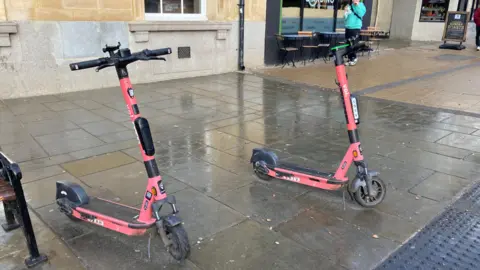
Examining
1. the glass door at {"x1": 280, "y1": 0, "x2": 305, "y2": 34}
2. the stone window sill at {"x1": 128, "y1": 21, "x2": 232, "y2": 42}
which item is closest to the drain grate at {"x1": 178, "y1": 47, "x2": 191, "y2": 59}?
the stone window sill at {"x1": 128, "y1": 21, "x2": 232, "y2": 42}

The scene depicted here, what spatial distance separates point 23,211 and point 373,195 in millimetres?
2667

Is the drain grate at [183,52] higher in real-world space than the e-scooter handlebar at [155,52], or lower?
lower

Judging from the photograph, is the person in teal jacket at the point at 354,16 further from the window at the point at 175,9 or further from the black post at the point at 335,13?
the window at the point at 175,9

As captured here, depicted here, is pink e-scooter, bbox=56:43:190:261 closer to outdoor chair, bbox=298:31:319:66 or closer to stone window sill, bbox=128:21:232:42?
stone window sill, bbox=128:21:232:42

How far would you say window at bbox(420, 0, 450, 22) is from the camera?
64.4ft

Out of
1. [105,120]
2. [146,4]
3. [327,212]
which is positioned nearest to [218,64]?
[146,4]

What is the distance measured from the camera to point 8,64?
715 cm

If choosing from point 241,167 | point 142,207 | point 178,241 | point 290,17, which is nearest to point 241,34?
point 290,17

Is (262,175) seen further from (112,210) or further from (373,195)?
(112,210)

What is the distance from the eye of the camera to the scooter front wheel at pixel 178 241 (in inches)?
104

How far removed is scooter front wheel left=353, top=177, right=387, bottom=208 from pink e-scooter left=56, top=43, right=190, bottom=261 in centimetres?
160

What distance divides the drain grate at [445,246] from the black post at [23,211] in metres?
2.28

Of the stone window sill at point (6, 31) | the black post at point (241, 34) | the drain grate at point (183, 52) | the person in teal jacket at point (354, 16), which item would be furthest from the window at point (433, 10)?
the stone window sill at point (6, 31)

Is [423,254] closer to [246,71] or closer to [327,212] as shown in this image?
[327,212]
